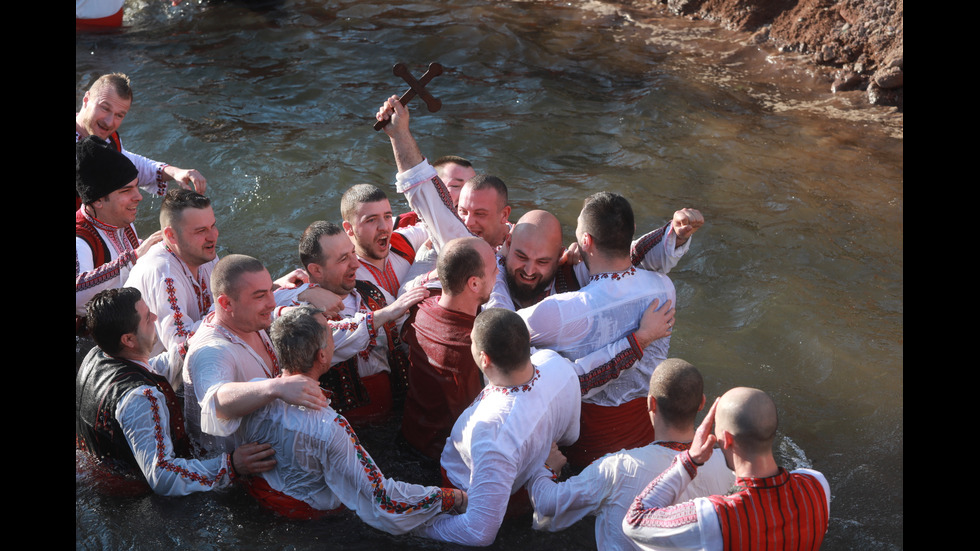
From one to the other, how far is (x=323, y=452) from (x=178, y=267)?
6.30 feet

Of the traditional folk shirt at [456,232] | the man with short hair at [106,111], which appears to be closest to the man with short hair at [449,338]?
the traditional folk shirt at [456,232]

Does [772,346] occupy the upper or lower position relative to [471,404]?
lower

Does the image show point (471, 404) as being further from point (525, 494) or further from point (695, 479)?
point (695, 479)

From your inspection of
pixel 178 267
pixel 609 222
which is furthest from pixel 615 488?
A: pixel 178 267

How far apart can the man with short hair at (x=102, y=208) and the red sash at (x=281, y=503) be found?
2.07 m

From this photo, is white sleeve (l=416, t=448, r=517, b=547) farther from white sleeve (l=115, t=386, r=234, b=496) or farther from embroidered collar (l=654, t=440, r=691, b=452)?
white sleeve (l=115, t=386, r=234, b=496)

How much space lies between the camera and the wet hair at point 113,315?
448cm

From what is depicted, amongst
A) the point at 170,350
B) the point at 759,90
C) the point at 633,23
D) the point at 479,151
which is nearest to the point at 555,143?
the point at 479,151

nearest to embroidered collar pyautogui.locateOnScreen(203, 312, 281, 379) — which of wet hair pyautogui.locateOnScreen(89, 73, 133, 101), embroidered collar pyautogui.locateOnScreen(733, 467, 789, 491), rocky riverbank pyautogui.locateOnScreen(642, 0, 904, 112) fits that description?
embroidered collar pyautogui.locateOnScreen(733, 467, 789, 491)

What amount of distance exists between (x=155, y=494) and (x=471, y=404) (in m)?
1.98

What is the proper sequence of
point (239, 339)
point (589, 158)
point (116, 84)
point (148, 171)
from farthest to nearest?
point (589, 158)
point (148, 171)
point (116, 84)
point (239, 339)

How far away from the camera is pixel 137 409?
14.6ft

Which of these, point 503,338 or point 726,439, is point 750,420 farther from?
point 503,338

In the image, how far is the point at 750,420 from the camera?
11.5 feet
